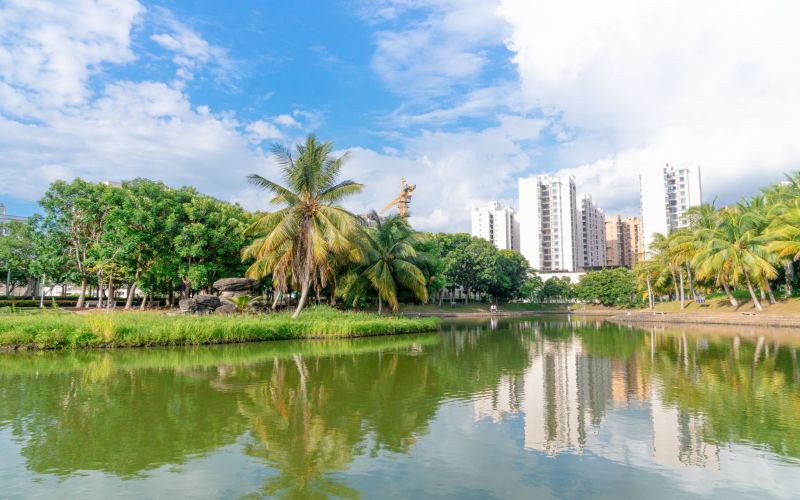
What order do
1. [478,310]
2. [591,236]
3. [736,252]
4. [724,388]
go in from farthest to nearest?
[591,236], [478,310], [736,252], [724,388]

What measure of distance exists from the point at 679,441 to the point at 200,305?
28099 mm

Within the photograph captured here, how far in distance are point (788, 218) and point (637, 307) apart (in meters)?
44.1

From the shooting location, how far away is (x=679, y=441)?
7867 mm

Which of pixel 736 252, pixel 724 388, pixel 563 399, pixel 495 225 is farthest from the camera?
pixel 495 225

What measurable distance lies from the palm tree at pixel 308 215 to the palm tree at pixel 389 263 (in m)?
4.23

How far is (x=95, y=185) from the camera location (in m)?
40.4

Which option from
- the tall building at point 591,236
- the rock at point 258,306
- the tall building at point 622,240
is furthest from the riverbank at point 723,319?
the tall building at point 622,240

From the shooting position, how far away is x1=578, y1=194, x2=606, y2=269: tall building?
126537 mm

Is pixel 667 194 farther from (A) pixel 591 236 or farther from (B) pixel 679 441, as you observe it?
(B) pixel 679 441

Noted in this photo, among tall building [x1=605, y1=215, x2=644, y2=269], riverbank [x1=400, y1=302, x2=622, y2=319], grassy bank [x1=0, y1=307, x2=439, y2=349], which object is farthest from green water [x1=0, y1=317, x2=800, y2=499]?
tall building [x1=605, y1=215, x2=644, y2=269]

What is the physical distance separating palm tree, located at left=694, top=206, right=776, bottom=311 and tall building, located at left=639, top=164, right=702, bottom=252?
3010 inches

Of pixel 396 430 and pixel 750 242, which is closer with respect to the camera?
pixel 396 430

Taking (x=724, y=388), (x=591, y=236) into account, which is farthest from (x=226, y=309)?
(x=591, y=236)

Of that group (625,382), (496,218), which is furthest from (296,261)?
(496,218)
